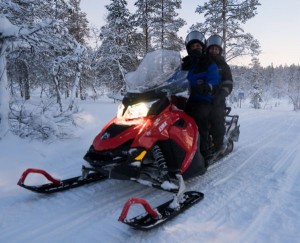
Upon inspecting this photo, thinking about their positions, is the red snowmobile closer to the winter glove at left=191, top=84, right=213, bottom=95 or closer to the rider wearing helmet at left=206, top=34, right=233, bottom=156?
the winter glove at left=191, top=84, right=213, bottom=95

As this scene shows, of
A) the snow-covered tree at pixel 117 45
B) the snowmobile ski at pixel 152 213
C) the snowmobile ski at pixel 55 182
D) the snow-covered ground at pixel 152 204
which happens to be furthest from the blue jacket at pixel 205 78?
the snow-covered tree at pixel 117 45

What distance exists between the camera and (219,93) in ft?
15.9

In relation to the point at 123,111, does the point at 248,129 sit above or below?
below

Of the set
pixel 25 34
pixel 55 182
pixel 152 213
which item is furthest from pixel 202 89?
pixel 25 34

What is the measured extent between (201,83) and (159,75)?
0.64m

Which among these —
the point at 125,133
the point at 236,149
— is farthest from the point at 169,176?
the point at 236,149

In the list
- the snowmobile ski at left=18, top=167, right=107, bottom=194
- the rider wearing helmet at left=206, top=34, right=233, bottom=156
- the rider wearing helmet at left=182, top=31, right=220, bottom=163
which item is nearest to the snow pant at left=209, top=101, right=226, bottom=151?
the rider wearing helmet at left=206, top=34, right=233, bottom=156

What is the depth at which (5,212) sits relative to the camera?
348 centimetres

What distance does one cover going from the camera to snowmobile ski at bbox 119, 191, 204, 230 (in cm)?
300

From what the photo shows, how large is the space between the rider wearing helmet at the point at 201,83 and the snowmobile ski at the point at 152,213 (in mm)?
1139

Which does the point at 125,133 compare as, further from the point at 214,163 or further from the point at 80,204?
the point at 214,163

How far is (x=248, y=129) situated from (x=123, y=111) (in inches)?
265

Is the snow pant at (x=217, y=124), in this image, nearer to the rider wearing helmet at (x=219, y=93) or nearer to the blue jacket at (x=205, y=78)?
the rider wearing helmet at (x=219, y=93)

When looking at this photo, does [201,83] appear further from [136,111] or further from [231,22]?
[231,22]
